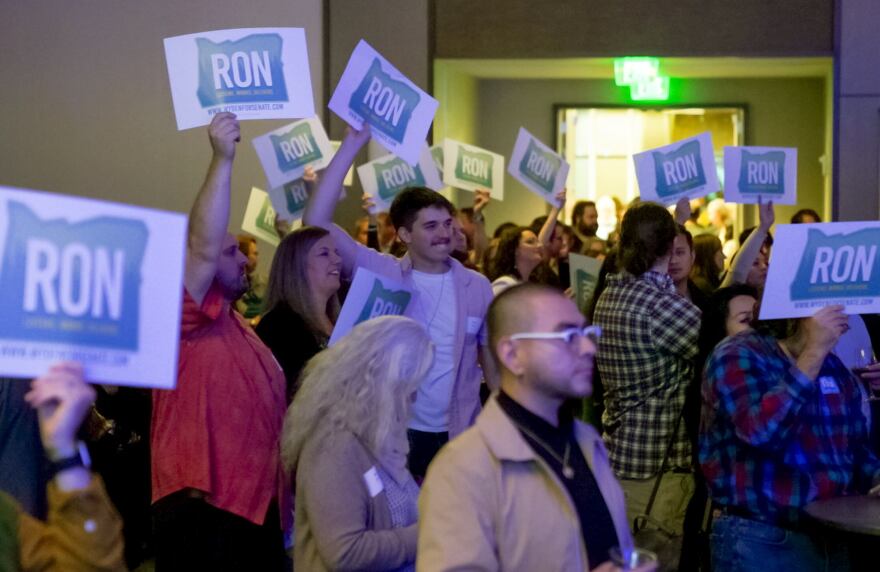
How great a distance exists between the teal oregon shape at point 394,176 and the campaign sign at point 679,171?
1.66 m

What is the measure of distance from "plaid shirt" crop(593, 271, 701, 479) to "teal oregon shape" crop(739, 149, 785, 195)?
2112 mm

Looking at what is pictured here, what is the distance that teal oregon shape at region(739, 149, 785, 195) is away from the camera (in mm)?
7488

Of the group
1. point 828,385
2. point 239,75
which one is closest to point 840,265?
point 828,385

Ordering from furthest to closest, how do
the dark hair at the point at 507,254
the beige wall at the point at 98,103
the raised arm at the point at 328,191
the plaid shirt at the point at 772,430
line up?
the beige wall at the point at 98,103
the dark hair at the point at 507,254
the raised arm at the point at 328,191
the plaid shirt at the point at 772,430

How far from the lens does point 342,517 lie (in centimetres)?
335

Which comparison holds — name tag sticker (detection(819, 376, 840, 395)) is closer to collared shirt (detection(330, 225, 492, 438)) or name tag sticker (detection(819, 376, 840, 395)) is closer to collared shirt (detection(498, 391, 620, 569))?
collared shirt (detection(498, 391, 620, 569))

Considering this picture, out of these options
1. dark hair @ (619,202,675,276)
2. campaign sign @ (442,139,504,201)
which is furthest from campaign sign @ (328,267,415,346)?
→ campaign sign @ (442,139,504,201)

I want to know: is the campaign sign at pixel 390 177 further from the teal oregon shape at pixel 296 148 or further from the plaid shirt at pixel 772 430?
the plaid shirt at pixel 772 430

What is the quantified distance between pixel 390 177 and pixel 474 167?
1.41 metres

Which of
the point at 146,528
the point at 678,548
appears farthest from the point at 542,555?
the point at 146,528

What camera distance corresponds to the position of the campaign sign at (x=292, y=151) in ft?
25.0

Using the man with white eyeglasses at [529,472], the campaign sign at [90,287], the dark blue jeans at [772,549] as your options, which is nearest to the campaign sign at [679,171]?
the dark blue jeans at [772,549]

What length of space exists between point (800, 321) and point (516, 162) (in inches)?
203

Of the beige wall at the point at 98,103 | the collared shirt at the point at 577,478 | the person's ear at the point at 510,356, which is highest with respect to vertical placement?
the beige wall at the point at 98,103
